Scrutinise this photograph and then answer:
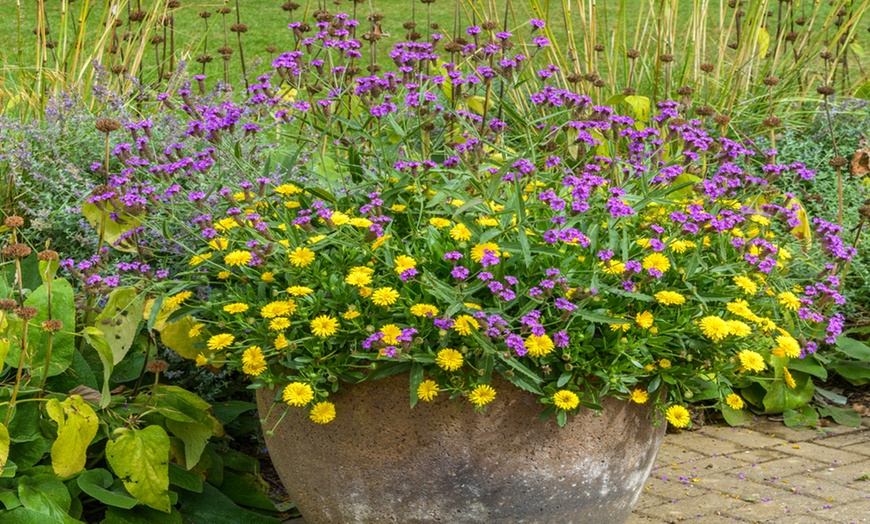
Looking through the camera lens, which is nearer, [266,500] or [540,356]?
[540,356]

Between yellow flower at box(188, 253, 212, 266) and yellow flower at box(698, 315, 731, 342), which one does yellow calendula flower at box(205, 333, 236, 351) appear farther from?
yellow flower at box(698, 315, 731, 342)

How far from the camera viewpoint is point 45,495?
8.13 ft

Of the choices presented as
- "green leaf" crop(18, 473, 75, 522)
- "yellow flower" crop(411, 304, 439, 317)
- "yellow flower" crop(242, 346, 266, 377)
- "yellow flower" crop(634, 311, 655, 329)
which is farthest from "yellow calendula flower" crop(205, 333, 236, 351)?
"yellow flower" crop(634, 311, 655, 329)

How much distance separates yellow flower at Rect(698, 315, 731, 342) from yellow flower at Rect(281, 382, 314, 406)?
0.91 meters

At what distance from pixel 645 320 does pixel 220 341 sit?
0.99m

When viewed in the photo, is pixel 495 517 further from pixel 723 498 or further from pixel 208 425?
pixel 723 498

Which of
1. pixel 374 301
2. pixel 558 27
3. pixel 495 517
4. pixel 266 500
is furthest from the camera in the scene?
pixel 558 27

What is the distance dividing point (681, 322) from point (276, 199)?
44.4 inches

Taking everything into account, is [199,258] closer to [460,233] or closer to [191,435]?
[191,435]

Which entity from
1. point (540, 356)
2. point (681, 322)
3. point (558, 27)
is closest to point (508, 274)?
point (540, 356)

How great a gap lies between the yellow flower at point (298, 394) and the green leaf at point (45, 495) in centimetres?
65

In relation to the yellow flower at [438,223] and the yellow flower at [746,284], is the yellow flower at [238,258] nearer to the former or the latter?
the yellow flower at [438,223]

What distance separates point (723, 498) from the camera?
3.15 metres

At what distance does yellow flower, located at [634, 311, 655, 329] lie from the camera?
93.4 inches
